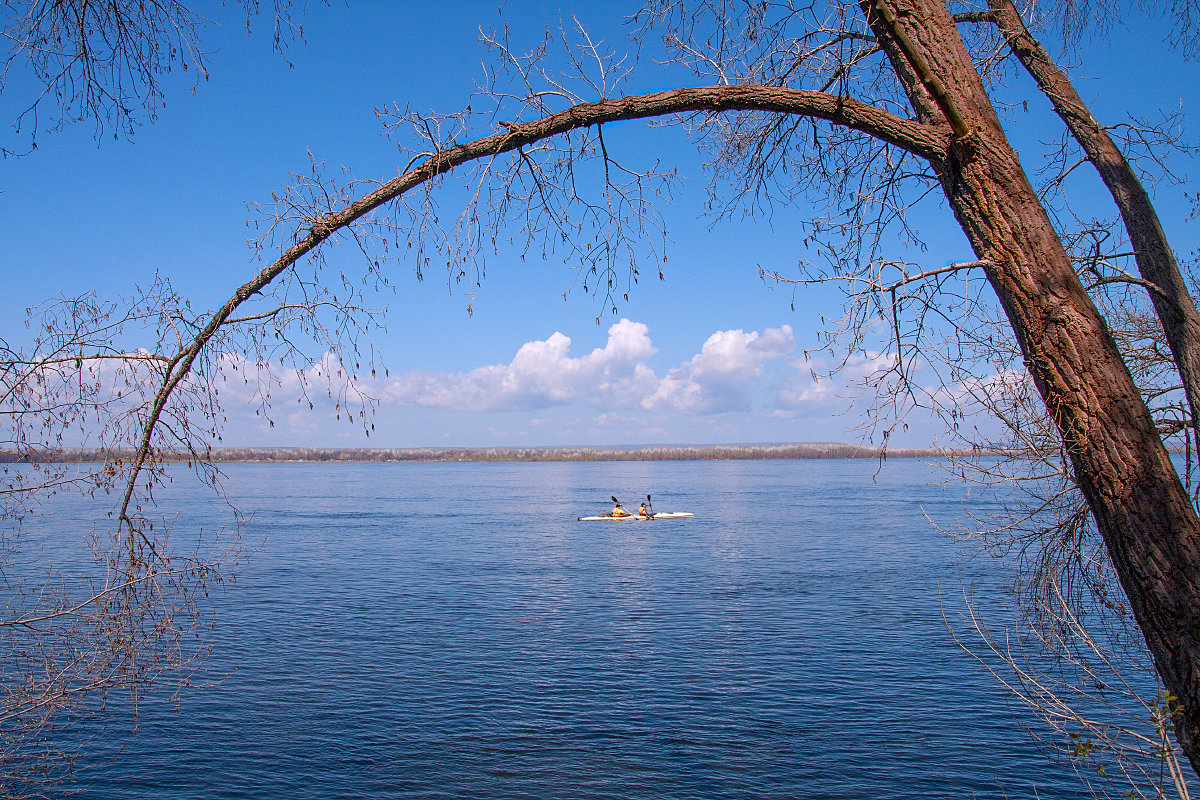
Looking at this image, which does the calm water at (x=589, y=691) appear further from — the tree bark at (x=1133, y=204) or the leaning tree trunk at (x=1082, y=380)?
the leaning tree trunk at (x=1082, y=380)

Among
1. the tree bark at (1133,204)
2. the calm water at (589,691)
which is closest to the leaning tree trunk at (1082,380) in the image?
the tree bark at (1133,204)

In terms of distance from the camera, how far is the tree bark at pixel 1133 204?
584 cm

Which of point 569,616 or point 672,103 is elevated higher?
point 672,103

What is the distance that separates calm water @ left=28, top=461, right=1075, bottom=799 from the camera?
11.1 meters

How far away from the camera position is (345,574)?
27281 millimetres

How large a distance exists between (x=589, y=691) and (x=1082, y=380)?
40.8 feet

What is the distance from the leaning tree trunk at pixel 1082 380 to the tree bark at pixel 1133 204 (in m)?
2.86

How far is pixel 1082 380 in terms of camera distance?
3.37m

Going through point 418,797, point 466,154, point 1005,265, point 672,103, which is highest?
point 672,103

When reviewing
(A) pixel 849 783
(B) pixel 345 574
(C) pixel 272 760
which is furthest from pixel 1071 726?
(B) pixel 345 574

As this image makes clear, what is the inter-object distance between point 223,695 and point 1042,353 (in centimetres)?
1489

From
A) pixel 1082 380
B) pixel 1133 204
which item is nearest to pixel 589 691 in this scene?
pixel 1133 204

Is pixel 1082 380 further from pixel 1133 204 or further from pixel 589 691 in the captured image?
pixel 589 691

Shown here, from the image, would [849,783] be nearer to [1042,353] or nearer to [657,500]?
[1042,353]
